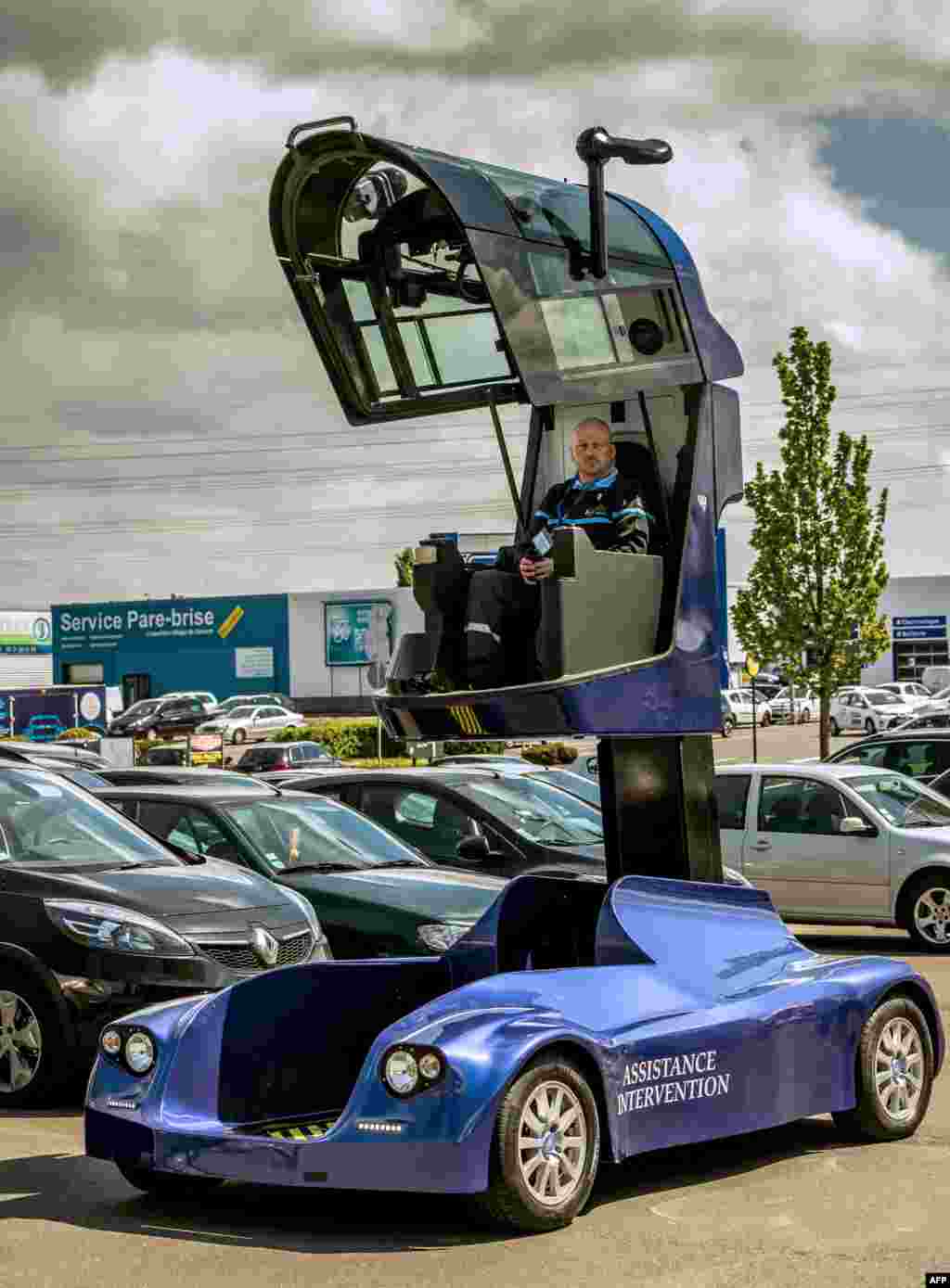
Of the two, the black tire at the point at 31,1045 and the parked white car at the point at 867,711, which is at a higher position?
the parked white car at the point at 867,711

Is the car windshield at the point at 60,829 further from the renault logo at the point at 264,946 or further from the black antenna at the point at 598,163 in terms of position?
the black antenna at the point at 598,163

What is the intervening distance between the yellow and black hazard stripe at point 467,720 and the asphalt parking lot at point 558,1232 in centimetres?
169

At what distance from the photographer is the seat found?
23.9 ft

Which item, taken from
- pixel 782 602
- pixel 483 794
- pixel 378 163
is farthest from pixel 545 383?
pixel 782 602

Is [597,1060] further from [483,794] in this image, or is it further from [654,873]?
[483,794]

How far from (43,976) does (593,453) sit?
379 centimetres

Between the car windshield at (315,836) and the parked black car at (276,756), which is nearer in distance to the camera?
the car windshield at (315,836)

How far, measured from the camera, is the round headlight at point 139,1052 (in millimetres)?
7387

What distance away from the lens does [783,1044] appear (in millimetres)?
7688

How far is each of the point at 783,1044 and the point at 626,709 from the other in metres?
1.42

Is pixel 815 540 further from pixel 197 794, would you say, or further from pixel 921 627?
pixel 921 627

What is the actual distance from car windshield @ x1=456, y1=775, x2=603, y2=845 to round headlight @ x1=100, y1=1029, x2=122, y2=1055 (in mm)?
7318

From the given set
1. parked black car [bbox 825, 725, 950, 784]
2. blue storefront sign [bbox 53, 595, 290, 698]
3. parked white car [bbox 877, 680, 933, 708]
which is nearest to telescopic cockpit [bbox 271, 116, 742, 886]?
parked black car [bbox 825, 725, 950, 784]

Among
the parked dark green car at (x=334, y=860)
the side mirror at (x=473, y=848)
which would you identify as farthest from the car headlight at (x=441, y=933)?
the side mirror at (x=473, y=848)
